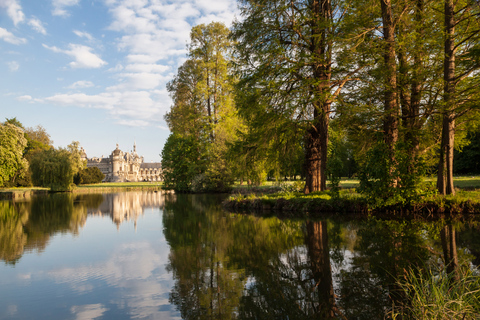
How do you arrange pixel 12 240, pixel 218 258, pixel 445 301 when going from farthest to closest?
pixel 12 240
pixel 218 258
pixel 445 301

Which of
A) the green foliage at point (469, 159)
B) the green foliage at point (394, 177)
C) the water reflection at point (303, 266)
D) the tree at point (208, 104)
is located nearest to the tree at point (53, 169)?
the tree at point (208, 104)

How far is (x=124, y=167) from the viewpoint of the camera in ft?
428

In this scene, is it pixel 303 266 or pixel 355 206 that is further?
pixel 355 206

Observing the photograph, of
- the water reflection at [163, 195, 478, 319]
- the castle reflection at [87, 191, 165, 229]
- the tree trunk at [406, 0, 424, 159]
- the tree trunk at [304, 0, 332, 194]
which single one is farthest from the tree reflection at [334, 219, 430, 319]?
the castle reflection at [87, 191, 165, 229]

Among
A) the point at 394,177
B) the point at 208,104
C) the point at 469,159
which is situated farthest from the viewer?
the point at 469,159

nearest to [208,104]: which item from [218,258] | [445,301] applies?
[218,258]

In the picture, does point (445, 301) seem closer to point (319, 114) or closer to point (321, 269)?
point (321, 269)

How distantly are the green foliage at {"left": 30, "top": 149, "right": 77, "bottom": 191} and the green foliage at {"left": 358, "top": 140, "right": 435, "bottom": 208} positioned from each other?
35.8 metres

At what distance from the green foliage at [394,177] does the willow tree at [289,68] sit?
266 centimetres

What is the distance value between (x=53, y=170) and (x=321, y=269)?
3939 cm

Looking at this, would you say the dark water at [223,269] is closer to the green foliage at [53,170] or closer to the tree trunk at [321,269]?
the tree trunk at [321,269]

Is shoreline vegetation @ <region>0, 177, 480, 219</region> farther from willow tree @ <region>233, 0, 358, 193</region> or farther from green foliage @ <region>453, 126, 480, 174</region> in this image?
green foliage @ <region>453, 126, 480, 174</region>

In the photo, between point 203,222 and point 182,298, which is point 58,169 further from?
point 182,298

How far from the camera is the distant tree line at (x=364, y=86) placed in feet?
39.3
